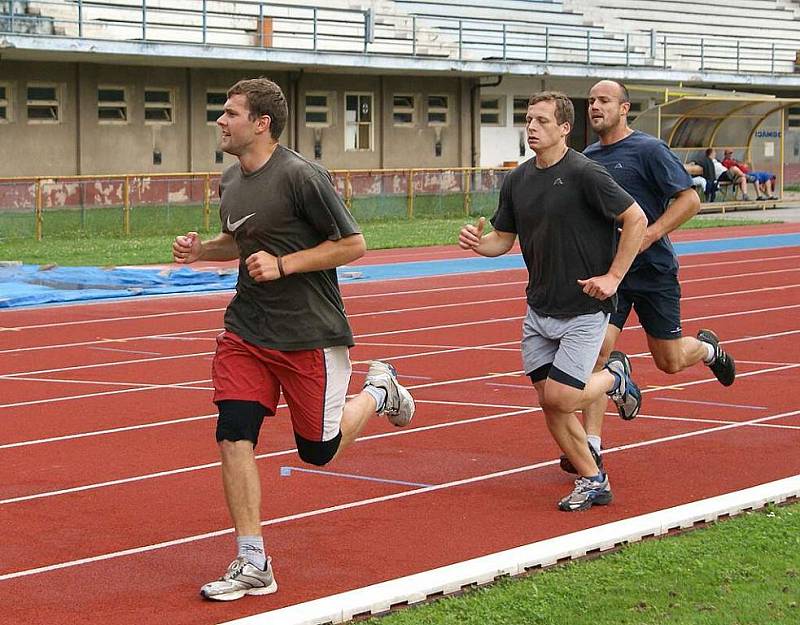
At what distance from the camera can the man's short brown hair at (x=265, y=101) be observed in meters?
6.29

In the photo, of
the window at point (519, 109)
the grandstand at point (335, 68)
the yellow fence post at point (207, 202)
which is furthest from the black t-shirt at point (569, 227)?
the window at point (519, 109)

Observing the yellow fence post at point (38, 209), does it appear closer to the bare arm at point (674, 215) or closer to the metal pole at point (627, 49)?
the bare arm at point (674, 215)

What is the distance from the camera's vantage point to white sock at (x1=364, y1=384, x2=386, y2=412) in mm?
7141

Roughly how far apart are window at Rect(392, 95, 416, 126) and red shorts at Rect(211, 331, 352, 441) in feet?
112

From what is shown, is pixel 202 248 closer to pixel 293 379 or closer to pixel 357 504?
pixel 293 379

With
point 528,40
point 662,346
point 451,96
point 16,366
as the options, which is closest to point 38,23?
point 451,96

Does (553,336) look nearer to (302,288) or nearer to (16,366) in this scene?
(302,288)

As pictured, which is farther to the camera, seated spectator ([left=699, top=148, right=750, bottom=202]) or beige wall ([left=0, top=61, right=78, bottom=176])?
seated spectator ([left=699, top=148, right=750, bottom=202])

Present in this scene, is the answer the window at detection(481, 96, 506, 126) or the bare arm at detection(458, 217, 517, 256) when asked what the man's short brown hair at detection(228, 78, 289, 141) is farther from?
the window at detection(481, 96, 506, 126)

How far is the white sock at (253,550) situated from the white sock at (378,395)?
1.18m

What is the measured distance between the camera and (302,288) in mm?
6379

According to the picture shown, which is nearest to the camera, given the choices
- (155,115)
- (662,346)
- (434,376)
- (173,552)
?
(173,552)

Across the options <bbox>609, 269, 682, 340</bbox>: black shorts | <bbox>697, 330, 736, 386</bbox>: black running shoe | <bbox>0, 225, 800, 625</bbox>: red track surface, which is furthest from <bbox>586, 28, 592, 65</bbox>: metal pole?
<bbox>609, 269, 682, 340</bbox>: black shorts

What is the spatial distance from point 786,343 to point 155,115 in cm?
2350
